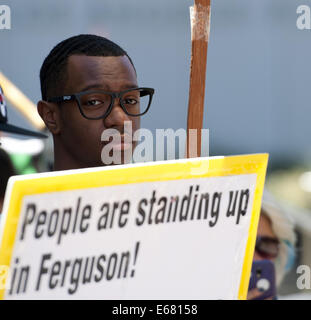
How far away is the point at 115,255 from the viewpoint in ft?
4.79

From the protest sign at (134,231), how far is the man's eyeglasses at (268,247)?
1315 millimetres

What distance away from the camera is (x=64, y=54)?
1.77m

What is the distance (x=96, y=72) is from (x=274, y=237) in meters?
1.55

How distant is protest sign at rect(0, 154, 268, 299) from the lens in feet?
4.49

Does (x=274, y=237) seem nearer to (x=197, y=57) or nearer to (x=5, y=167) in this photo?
(x=5, y=167)

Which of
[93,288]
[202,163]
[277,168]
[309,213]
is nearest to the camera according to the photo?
[93,288]

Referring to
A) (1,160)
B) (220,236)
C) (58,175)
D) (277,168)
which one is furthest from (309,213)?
(58,175)

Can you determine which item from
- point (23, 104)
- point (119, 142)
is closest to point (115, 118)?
point (119, 142)

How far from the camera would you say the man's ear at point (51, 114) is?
178 centimetres
